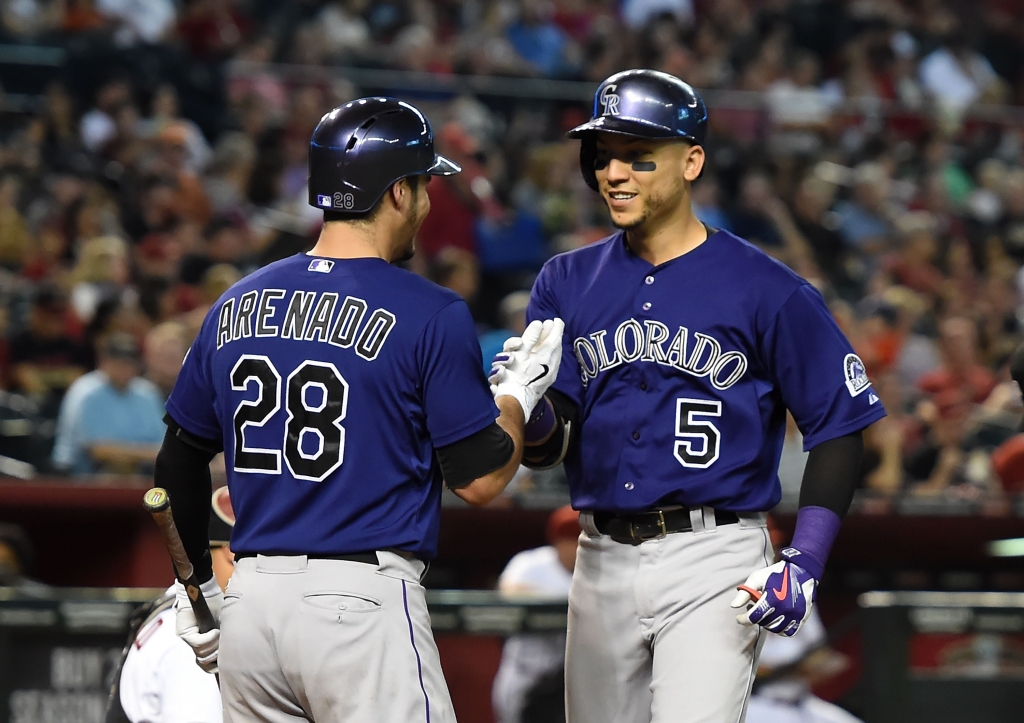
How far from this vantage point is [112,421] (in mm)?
7535

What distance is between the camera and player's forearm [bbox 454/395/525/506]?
3.26 m

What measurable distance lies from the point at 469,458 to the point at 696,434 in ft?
2.19

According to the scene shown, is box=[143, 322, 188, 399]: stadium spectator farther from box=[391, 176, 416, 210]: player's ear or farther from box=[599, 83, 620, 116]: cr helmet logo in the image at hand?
box=[391, 176, 416, 210]: player's ear

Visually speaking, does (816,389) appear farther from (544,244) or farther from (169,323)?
(544,244)

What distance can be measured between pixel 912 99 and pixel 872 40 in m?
0.76

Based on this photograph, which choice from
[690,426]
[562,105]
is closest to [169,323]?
[690,426]

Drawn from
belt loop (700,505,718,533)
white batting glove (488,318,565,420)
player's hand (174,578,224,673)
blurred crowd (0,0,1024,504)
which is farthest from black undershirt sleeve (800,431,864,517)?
blurred crowd (0,0,1024,504)

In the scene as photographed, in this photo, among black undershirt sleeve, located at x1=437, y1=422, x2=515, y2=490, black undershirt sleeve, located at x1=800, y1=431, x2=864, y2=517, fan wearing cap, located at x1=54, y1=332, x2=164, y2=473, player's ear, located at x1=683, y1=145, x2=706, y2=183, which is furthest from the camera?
fan wearing cap, located at x1=54, y1=332, x2=164, y2=473

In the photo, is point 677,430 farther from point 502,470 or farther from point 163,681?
point 163,681

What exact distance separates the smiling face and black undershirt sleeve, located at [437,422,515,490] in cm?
80

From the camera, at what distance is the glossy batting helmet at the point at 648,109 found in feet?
12.2

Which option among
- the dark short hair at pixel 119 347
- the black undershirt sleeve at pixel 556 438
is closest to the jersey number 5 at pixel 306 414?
the black undershirt sleeve at pixel 556 438

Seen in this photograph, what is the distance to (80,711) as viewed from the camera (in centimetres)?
523

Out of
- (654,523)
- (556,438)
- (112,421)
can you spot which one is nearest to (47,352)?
(112,421)
